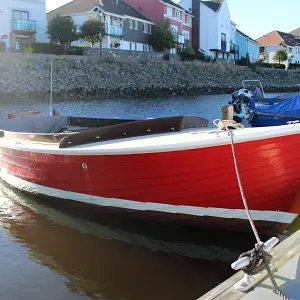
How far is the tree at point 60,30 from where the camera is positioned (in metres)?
43.0

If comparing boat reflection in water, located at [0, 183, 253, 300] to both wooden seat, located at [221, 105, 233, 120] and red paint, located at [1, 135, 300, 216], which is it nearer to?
red paint, located at [1, 135, 300, 216]

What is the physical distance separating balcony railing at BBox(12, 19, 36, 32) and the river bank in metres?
7.02

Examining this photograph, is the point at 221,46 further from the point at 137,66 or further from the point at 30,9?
the point at 30,9

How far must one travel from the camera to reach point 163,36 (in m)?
56.0

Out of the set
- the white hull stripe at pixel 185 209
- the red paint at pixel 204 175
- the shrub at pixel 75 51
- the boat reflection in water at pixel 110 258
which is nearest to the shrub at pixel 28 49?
the shrub at pixel 75 51

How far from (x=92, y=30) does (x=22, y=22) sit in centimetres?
677

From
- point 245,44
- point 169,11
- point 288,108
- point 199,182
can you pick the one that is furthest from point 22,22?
point 245,44

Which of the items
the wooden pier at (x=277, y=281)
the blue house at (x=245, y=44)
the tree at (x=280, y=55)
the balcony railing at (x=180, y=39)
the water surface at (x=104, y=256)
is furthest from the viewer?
the tree at (x=280, y=55)

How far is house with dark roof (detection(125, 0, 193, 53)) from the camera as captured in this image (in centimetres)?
5959

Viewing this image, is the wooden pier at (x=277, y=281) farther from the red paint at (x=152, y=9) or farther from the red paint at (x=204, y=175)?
the red paint at (x=152, y=9)

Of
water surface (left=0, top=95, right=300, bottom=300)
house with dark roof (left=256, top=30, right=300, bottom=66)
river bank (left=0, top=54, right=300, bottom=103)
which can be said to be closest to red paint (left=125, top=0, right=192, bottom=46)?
river bank (left=0, top=54, right=300, bottom=103)

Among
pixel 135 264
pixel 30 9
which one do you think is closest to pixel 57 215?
pixel 135 264

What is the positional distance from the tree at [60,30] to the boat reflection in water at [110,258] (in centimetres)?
3770

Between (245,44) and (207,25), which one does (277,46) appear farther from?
(207,25)
